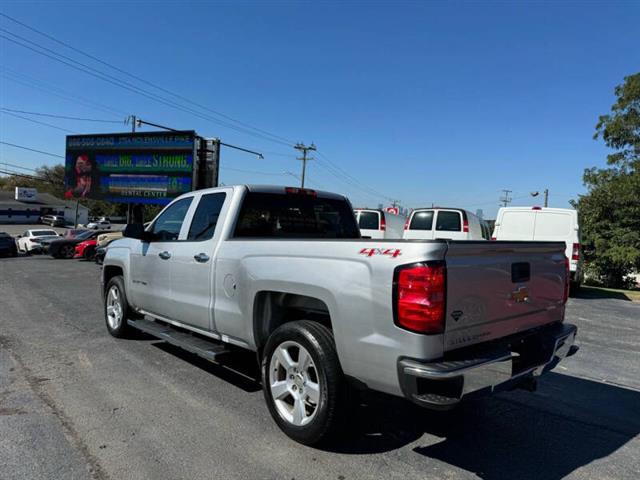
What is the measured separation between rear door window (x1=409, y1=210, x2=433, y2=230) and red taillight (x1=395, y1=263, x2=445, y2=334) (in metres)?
11.0

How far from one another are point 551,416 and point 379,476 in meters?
1.91

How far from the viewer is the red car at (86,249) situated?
23000mm

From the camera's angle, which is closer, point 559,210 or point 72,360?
point 72,360

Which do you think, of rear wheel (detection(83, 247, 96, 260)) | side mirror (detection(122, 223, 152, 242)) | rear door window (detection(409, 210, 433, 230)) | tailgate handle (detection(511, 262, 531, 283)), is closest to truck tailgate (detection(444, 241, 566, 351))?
tailgate handle (detection(511, 262, 531, 283))

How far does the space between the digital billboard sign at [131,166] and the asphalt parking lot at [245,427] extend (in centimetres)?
2258

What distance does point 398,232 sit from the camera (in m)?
17.7

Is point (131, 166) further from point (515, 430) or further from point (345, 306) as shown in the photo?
point (515, 430)

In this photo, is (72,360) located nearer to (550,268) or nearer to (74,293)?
(550,268)

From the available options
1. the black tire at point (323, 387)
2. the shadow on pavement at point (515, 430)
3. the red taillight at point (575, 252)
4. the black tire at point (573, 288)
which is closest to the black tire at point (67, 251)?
the black tire at point (573, 288)

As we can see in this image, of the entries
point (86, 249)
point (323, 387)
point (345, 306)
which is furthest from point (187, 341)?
point (86, 249)

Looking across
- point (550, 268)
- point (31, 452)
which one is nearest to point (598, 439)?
point (550, 268)

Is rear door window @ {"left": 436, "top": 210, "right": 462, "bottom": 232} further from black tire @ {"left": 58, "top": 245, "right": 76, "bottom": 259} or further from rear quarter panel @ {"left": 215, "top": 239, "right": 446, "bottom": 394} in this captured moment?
black tire @ {"left": 58, "top": 245, "right": 76, "bottom": 259}

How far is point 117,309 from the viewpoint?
20.9 feet

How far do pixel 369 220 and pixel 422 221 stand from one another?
2620mm
